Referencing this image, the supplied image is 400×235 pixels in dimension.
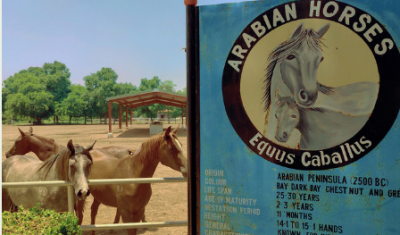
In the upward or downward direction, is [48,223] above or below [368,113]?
below

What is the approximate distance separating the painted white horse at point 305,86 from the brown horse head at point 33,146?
18.0ft

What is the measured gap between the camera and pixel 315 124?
2131 millimetres

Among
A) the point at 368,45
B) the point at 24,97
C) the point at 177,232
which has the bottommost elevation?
the point at 177,232

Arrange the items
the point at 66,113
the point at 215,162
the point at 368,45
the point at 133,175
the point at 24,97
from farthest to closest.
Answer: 1. the point at 66,113
2. the point at 24,97
3. the point at 133,175
4. the point at 215,162
5. the point at 368,45

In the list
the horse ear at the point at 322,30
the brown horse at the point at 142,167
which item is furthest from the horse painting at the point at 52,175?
the horse ear at the point at 322,30

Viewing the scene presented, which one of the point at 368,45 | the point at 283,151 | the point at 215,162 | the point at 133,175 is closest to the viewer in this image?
the point at 368,45

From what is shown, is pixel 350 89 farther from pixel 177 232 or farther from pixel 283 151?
pixel 177 232

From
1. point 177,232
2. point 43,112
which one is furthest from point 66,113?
point 177,232

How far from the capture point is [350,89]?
6.70 ft

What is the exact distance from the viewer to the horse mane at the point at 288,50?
2098mm

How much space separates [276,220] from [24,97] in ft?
239

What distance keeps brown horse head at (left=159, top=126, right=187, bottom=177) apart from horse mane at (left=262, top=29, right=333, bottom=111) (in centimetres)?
178

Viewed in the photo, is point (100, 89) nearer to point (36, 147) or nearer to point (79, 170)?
point (36, 147)

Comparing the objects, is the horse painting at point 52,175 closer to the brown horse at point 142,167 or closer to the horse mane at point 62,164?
the horse mane at point 62,164
